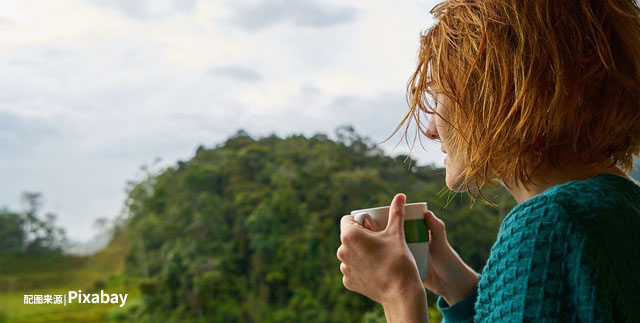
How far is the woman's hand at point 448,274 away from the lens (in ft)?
2.65

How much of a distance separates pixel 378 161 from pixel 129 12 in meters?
0.88

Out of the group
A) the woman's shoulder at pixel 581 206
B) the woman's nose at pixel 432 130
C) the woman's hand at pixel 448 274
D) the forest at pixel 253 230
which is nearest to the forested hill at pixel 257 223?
the forest at pixel 253 230

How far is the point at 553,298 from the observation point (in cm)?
48

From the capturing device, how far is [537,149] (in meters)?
0.60

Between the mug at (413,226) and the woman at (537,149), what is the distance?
0.02m

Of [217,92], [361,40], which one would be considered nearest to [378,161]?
[361,40]

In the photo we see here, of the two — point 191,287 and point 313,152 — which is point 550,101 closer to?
point 313,152

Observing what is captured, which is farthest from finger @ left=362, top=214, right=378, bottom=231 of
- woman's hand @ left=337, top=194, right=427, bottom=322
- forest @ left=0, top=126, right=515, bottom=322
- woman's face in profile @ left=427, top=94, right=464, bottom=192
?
forest @ left=0, top=126, right=515, bottom=322

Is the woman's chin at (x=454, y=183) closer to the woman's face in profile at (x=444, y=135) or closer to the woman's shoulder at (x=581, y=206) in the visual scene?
the woman's face in profile at (x=444, y=135)

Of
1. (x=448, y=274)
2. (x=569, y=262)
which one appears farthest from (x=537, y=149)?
(x=448, y=274)

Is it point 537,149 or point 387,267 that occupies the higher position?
point 537,149

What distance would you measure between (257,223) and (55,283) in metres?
Result: 0.63

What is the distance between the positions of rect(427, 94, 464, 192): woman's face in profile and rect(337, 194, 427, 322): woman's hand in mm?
75

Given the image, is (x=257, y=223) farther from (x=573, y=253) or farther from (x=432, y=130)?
(x=573, y=253)
